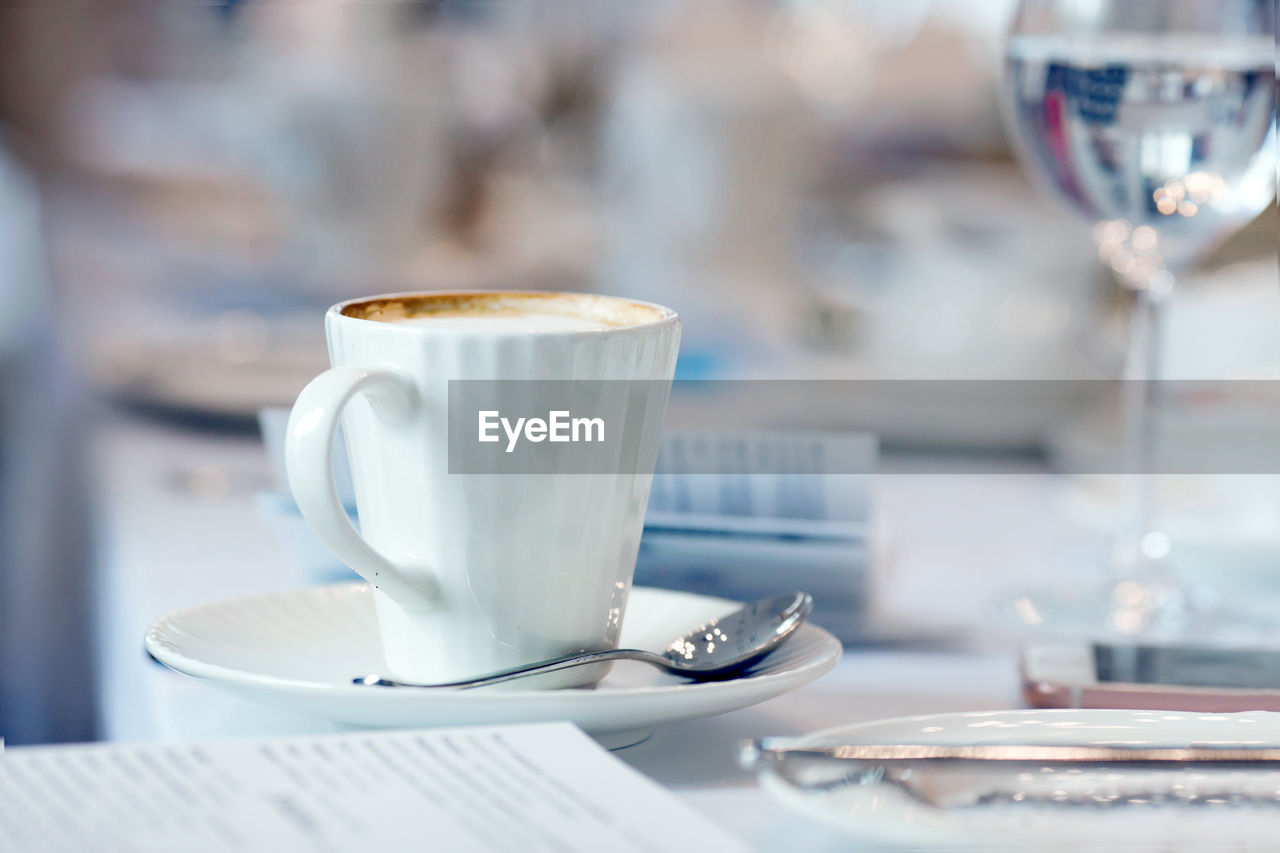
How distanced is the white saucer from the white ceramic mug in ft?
0.06

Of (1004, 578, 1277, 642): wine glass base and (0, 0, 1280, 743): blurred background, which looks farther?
(0, 0, 1280, 743): blurred background

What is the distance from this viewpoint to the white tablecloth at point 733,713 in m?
0.31

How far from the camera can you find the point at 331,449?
0.93 feet

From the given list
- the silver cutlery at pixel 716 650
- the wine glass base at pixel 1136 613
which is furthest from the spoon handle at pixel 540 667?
the wine glass base at pixel 1136 613

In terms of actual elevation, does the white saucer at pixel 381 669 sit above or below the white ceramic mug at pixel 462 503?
below

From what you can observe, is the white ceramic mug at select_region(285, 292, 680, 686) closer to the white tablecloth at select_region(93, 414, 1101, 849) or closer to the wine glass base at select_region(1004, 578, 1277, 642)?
the white tablecloth at select_region(93, 414, 1101, 849)

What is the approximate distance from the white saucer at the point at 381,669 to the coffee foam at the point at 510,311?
9cm

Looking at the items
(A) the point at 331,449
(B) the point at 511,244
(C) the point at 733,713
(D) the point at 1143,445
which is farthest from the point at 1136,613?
(B) the point at 511,244

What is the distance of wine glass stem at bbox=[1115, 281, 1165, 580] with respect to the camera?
0.47 m

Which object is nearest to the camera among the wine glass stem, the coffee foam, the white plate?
the white plate

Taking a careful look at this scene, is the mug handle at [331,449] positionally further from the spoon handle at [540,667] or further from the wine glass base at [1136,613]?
the wine glass base at [1136,613]

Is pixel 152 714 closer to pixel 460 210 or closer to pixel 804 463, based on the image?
pixel 804 463

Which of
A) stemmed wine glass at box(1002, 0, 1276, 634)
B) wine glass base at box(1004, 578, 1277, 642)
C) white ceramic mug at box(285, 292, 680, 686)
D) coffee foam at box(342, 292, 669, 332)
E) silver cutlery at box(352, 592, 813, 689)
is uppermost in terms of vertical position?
stemmed wine glass at box(1002, 0, 1276, 634)

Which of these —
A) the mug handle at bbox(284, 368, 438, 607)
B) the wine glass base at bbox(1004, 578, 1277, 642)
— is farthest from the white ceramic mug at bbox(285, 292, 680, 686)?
the wine glass base at bbox(1004, 578, 1277, 642)
